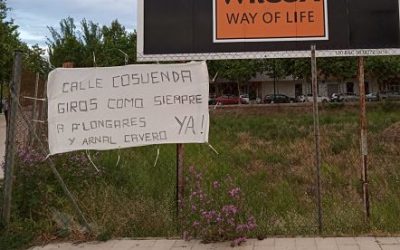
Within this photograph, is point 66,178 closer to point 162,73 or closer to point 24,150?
point 24,150

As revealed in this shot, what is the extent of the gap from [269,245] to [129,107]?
88.9 inches

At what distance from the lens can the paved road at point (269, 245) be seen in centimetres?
536

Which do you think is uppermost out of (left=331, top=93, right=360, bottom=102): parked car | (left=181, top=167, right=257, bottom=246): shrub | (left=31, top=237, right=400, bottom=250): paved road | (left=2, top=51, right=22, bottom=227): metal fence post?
(left=331, top=93, right=360, bottom=102): parked car

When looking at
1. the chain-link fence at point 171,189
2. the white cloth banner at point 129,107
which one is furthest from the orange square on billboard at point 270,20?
the chain-link fence at point 171,189

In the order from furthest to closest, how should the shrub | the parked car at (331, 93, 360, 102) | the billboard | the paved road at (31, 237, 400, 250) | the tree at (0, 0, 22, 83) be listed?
the parked car at (331, 93, 360, 102)
the tree at (0, 0, 22, 83)
the billboard
the shrub
the paved road at (31, 237, 400, 250)

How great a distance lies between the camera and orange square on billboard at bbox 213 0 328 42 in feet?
21.3

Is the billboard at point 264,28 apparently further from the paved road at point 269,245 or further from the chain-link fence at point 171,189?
the paved road at point 269,245

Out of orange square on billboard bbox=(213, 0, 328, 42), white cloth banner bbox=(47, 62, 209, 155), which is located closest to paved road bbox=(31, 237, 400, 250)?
white cloth banner bbox=(47, 62, 209, 155)

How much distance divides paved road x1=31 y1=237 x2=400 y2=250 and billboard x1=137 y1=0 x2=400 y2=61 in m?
2.27

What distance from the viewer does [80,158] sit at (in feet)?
24.5

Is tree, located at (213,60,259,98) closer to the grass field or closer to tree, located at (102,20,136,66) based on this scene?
tree, located at (102,20,136,66)

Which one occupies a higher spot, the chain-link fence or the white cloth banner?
the white cloth banner

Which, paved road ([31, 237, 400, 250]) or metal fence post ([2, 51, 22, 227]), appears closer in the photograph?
paved road ([31, 237, 400, 250])

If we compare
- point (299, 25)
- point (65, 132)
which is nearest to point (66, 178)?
point (65, 132)
